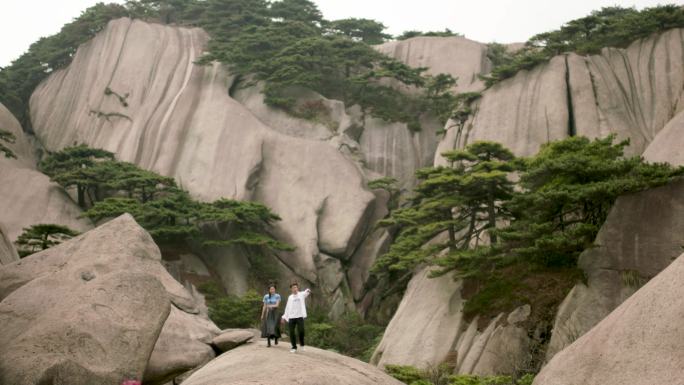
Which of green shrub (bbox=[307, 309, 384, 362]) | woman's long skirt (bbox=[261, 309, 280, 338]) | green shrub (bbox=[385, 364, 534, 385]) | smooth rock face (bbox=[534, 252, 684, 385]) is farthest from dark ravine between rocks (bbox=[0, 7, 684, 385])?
green shrub (bbox=[307, 309, 384, 362])

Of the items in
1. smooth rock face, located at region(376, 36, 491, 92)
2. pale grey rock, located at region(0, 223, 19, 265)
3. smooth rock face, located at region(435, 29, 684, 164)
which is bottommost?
pale grey rock, located at region(0, 223, 19, 265)

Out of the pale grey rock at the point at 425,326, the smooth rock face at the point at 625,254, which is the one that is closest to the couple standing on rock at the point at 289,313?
the smooth rock face at the point at 625,254

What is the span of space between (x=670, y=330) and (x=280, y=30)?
1264 inches

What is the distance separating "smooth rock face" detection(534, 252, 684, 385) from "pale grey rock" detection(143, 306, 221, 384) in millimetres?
8479

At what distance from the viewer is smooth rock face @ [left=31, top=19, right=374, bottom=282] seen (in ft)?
104

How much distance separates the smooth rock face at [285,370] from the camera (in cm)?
964

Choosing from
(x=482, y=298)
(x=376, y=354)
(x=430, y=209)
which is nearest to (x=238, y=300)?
(x=376, y=354)

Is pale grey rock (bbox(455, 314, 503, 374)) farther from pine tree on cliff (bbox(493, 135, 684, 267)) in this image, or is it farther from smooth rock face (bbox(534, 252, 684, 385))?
smooth rock face (bbox(534, 252, 684, 385))

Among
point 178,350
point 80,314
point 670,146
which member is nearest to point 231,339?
point 178,350

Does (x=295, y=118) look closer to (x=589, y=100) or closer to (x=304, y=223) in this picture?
(x=304, y=223)

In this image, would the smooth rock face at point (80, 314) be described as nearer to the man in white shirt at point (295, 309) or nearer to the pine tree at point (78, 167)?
the man in white shirt at point (295, 309)

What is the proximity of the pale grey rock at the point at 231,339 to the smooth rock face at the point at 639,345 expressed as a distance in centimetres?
768

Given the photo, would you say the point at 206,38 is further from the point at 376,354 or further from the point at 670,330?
the point at 670,330

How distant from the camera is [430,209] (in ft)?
72.2
